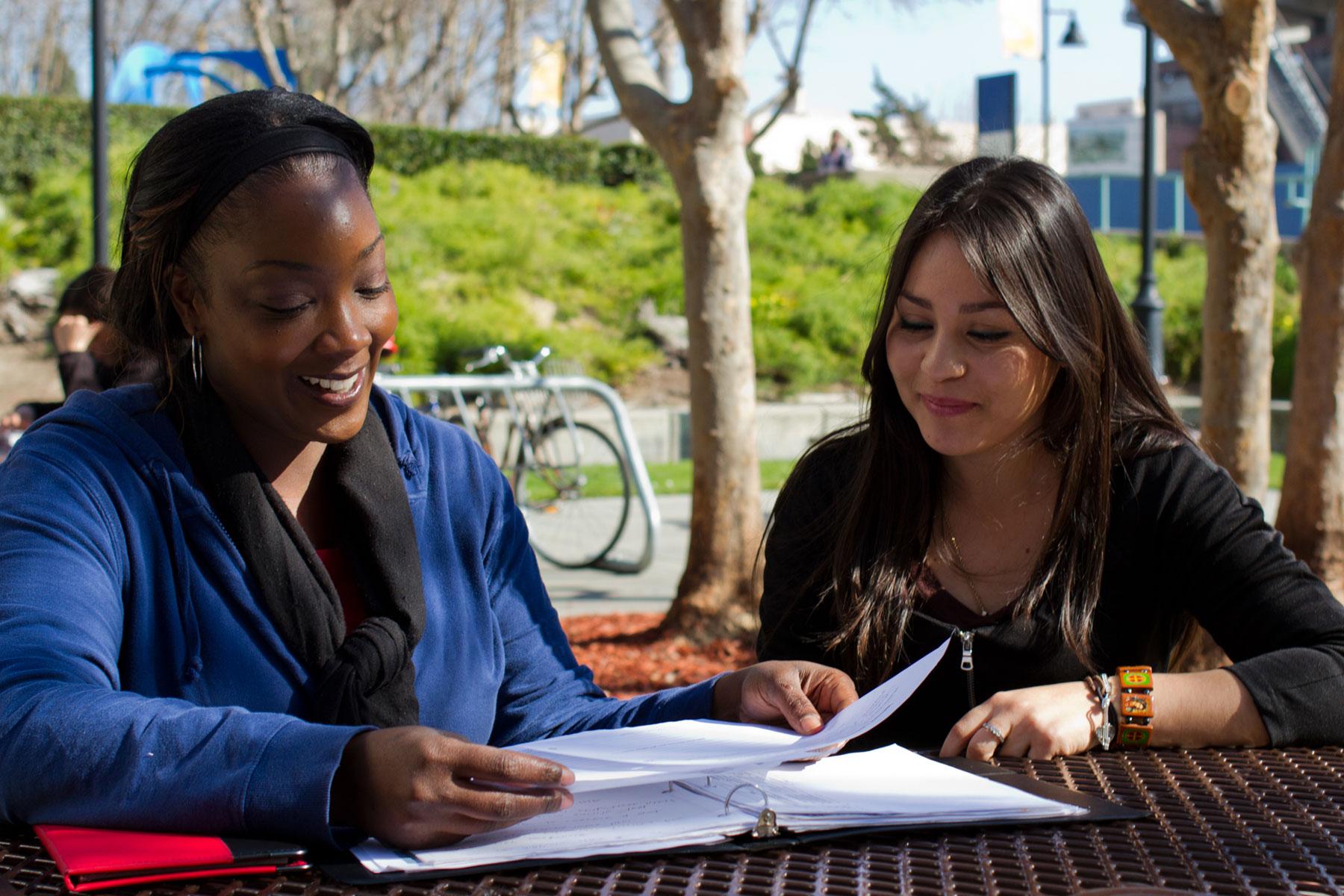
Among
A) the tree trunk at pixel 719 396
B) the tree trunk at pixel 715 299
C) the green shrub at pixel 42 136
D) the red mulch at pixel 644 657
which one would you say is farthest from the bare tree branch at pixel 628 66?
the green shrub at pixel 42 136

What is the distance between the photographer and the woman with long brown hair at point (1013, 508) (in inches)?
92.5

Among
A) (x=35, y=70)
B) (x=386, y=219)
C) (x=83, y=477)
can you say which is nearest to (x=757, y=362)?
(x=386, y=219)

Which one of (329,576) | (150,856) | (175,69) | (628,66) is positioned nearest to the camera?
(150,856)

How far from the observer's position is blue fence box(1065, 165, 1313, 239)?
25734 millimetres

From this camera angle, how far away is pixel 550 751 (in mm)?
1642

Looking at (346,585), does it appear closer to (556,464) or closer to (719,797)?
(719,797)

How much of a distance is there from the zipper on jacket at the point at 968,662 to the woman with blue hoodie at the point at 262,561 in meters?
0.49

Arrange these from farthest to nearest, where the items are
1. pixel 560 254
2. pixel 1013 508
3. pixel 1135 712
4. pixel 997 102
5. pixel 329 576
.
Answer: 1. pixel 560 254
2. pixel 997 102
3. pixel 1013 508
4. pixel 1135 712
5. pixel 329 576

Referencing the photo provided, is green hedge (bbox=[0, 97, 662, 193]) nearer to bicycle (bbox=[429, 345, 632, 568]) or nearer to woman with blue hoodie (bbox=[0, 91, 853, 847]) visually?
bicycle (bbox=[429, 345, 632, 568])

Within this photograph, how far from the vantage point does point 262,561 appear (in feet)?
5.83

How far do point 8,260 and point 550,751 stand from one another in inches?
659

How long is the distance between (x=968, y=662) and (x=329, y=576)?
1.08 metres

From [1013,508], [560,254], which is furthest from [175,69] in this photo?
[1013,508]

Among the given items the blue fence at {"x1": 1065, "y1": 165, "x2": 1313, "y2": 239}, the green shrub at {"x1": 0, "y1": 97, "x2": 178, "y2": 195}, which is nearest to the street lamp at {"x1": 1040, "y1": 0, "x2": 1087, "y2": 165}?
the blue fence at {"x1": 1065, "y1": 165, "x2": 1313, "y2": 239}
